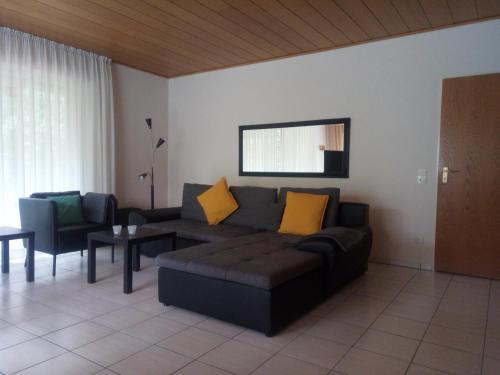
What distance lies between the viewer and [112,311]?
2650 mm

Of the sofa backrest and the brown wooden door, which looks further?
the sofa backrest

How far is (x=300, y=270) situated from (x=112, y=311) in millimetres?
1380

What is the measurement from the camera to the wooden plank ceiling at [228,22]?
3.10 meters

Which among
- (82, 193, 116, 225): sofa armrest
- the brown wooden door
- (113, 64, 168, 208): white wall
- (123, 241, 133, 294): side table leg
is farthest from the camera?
(113, 64, 168, 208): white wall

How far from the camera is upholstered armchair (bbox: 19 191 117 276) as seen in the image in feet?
11.4

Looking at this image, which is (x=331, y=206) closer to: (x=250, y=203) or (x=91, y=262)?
(x=250, y=203)

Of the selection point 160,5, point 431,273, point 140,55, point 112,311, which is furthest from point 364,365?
point 140,55

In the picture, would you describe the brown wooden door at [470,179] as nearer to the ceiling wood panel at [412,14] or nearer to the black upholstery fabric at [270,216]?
the ceiling wood panel at [412,14]

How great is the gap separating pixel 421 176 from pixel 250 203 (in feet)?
5.98

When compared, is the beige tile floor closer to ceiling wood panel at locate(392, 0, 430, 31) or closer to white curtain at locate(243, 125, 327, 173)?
white curtain at locate(243, 125, 327, 173)

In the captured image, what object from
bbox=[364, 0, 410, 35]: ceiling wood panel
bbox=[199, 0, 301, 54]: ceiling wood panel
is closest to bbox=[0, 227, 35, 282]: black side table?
bbox=[199, 0, 301, 54]: ceiling wood panel

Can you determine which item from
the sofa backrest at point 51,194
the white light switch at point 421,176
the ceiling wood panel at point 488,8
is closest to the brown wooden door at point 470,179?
the white light switch at point 421,176

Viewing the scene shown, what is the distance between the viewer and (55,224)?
3.49 m

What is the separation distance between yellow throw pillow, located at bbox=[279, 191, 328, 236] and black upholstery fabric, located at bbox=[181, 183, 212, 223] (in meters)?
1.14
